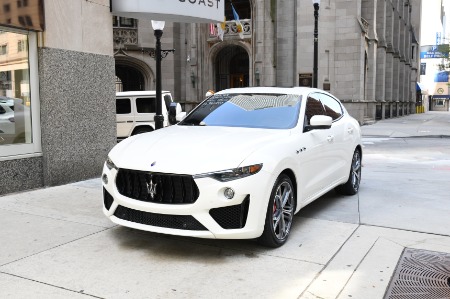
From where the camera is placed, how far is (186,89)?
99.5ft

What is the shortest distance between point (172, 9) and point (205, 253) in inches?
257

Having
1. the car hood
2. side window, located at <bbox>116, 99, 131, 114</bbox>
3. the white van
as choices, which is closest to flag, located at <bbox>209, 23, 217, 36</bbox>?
the white van

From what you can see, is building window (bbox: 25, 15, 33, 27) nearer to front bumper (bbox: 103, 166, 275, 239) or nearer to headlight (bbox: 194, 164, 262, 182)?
front bumper (bbox: 103, 166, 275, 239)

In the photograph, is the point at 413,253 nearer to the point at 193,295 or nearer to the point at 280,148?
the point at 280,148

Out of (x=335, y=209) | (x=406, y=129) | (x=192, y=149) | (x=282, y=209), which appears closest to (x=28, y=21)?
(x=192, y=149)

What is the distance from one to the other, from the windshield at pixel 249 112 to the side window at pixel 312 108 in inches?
6.4

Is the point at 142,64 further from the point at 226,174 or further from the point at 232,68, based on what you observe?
the point at 226,174

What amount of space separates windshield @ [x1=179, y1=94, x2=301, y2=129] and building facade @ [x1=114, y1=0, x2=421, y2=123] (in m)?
21.9

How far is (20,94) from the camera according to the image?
7.63 m

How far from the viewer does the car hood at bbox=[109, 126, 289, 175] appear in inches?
171

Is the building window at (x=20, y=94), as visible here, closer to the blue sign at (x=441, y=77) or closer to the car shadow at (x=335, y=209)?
the car shadow at (x=335, y=209)

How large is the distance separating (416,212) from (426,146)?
10.5 metres

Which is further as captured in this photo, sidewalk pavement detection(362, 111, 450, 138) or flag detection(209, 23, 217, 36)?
flag detection(209, 23, 217, 36)

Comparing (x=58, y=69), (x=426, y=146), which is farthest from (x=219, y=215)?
(x=426, y=146)
